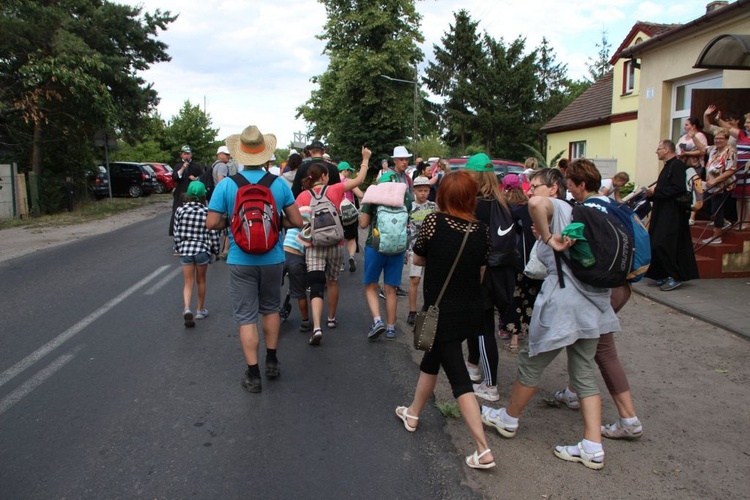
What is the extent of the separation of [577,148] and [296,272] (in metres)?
23.7

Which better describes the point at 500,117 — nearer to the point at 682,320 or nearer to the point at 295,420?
the point at 682,320

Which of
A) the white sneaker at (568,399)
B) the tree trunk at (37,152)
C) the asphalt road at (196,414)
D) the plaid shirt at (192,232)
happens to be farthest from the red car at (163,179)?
the white sneaker at (568,399)

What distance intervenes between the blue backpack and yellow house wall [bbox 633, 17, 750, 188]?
9015 mm

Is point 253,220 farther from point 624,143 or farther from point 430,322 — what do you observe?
point 624,143

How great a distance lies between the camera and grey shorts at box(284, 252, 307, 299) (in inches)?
235

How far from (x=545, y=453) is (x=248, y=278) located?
8.03 ft

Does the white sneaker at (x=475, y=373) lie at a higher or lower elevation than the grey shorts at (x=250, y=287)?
lower

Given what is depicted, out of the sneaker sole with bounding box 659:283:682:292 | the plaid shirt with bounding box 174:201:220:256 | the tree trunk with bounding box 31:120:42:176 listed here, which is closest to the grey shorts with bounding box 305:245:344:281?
the plaid shirt with bounding box 174:201:220:256

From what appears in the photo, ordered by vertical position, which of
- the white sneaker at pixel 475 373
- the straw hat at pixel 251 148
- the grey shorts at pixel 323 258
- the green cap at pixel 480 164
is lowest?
the white sneaker at pixel 475 373

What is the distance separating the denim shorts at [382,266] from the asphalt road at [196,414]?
65cm

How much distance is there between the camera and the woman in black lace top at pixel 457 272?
3.41 metres

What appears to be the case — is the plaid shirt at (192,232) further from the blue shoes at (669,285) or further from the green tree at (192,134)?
the green tree at (192,134)

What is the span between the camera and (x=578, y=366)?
3504 millimetres

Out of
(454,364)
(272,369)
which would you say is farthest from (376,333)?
(454,364)
